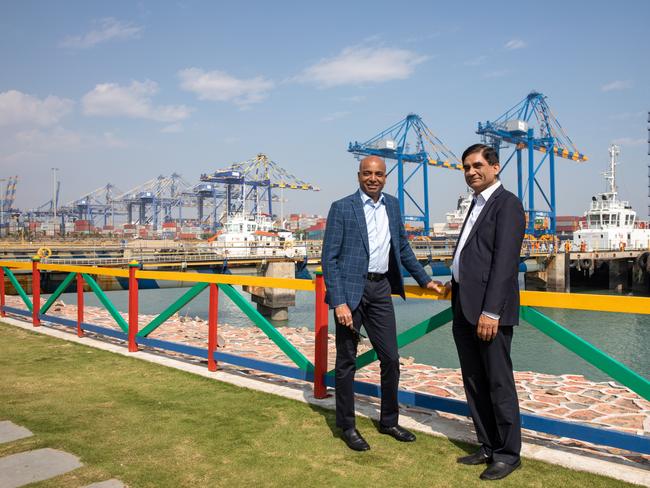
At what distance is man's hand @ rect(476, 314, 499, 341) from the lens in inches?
87.7

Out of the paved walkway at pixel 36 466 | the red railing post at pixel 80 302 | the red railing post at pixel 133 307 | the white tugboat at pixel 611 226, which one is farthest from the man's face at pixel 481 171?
the white tugboat at pixel 611 226

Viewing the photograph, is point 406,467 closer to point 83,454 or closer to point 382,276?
point 382,276

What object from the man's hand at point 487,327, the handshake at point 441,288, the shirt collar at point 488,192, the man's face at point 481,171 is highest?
the man's face at point 481,171

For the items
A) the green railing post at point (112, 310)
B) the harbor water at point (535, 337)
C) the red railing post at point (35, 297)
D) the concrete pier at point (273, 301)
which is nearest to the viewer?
the green railing post at point (112, 310)

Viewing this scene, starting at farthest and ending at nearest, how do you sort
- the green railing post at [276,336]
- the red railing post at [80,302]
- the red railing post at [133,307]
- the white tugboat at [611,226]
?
1. the white tugboat at [611,226]
2. the red railing post at [80,302]
3. the red railing post at [133,307]
4. the green railing post at [276,336]

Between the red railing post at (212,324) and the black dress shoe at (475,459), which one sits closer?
the black dress shoe at (475,459)

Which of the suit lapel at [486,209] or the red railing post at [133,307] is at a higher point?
the suit lapel at [486,209]

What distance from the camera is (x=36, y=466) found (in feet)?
7.57

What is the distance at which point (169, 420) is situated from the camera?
3.01 metres

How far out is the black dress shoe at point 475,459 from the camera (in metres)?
2.41

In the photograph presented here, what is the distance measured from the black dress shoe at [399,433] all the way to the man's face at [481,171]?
4.48 ft

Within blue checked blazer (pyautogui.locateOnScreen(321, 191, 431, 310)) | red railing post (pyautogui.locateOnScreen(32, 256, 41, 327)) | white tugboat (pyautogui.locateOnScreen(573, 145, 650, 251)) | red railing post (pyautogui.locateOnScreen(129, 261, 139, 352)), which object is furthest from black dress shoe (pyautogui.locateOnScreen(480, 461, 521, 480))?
white tugboat (pyautogui.locateOnScreen(573, 145, 650, 251))

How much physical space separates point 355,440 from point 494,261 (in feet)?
3.93

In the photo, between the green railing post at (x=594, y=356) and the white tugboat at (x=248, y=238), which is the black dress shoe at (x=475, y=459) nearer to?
the green railing post at (x=594, y=356)
